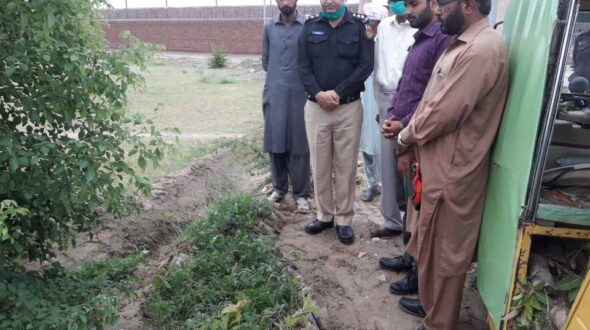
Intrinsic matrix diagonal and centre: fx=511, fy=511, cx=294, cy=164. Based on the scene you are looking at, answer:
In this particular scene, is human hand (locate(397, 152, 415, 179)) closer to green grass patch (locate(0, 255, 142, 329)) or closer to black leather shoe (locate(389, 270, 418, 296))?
black leather shoe (locate(389, 270, 418, 296))

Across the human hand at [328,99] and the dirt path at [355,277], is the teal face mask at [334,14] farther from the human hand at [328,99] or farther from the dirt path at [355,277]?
the dirt path at [355,277]

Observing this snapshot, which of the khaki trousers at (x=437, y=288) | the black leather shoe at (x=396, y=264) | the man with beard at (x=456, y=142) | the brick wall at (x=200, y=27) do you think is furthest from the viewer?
the brick wall at (x=200, y=27)

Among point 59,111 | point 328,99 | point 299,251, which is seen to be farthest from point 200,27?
point 59,111

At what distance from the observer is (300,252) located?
13.6 feet

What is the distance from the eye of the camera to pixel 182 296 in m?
3.21

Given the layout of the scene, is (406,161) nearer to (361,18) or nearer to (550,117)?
(550,117)

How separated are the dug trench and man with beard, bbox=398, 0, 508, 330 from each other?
0.66m

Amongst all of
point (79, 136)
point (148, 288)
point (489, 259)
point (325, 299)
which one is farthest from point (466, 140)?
point (148, 288)

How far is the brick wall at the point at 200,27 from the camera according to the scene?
2509 centimetres

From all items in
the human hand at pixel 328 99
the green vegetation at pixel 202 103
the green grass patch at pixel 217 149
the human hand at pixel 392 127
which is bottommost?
the green vegetation at pixel 202 103

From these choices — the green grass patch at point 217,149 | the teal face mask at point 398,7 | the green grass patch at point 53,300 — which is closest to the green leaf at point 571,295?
the green grass patch at point 53,300

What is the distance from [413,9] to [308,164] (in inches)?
84.4

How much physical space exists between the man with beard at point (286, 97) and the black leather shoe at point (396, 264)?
133cm

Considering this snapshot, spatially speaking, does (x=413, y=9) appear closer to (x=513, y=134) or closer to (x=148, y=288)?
(x=513, y=134)
